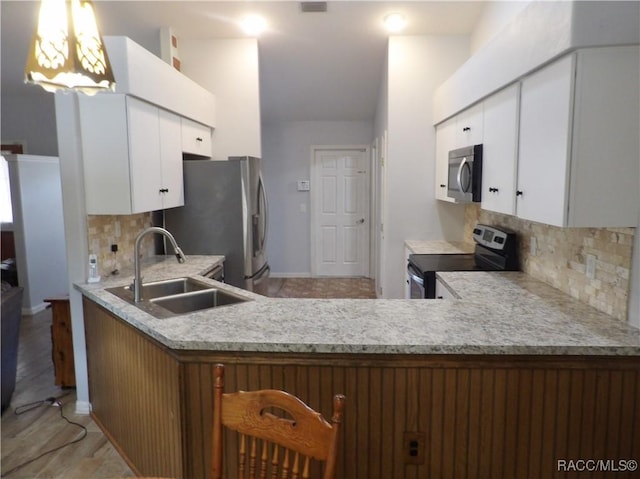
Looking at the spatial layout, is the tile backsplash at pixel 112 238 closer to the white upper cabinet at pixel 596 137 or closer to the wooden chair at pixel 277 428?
the wooden chair at pixel 277 428

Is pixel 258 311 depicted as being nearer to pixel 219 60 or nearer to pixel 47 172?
pixel 219 60

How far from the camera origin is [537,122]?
2.06 metres

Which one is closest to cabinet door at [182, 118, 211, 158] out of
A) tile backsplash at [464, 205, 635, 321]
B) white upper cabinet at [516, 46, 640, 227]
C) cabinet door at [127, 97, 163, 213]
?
cabinet door at [127, 97, 163, 213]

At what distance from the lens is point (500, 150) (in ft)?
8.31

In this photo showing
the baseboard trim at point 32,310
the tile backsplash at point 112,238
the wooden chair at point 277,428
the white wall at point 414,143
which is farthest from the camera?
the baseboard trim at point 32,310

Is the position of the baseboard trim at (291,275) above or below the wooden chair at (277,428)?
below

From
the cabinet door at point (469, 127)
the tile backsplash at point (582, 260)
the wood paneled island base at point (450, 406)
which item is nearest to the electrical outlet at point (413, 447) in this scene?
the wood paneled island base at point (450, 406)

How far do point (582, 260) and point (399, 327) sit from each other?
3.40 feet

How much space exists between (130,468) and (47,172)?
13.5 ft

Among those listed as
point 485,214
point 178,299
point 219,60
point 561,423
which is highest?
point 219,60

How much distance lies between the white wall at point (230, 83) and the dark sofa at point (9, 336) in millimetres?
2104

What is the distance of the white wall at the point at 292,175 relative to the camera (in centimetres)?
641

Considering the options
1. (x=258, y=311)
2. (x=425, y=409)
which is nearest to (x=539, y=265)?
(x=425, y=409)

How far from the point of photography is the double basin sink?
241 centimetres
